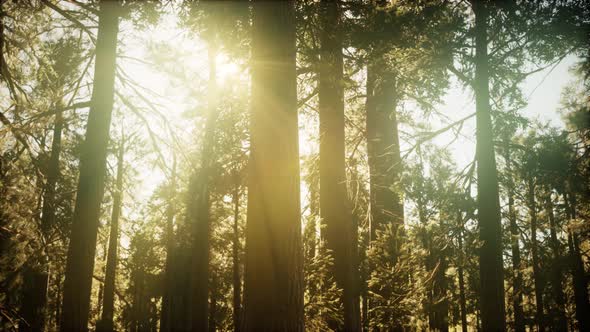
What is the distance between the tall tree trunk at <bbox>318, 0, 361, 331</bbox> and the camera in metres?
6.20

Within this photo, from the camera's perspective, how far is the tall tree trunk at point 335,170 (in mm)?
6195

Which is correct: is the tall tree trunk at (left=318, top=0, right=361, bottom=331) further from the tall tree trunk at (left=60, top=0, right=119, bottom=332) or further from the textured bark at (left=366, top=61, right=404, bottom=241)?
the tall tree trunk at (left=60, top=0, right=119, bottom=332)

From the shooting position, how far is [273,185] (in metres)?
3.20

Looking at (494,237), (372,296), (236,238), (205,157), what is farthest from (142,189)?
(494,237)

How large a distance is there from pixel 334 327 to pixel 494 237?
136 inches

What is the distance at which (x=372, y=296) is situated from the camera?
7.96 m

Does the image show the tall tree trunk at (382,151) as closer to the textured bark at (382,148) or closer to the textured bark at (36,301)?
the textured bark at (382,148)

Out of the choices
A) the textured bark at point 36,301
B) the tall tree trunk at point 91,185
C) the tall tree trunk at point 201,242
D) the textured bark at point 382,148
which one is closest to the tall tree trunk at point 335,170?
the textured bark at point 382,148

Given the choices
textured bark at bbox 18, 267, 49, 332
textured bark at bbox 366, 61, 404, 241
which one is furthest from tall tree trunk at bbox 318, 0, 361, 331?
textured bark at bbox 18, 267, 49, 332

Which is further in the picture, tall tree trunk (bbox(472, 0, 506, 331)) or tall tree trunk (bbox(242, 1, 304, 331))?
tall tree trunk (bbox(472, 0, 506, 331))

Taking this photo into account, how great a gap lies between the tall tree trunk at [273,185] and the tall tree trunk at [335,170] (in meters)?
2.44

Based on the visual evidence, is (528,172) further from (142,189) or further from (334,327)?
(142,189)

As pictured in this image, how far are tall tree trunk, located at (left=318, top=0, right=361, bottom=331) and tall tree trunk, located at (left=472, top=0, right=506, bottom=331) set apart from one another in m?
2.40

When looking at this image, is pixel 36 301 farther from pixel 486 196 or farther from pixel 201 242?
pixel 486 196
